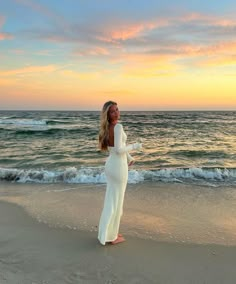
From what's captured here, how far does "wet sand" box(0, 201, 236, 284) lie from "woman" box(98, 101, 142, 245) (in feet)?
0.71

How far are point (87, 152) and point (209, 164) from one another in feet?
18.6

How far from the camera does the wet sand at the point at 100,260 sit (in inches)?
140

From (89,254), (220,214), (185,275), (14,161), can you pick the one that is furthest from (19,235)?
(14,161)

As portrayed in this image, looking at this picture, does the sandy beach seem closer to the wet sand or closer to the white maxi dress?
the wet sand

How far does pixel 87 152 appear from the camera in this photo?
15.3 meters

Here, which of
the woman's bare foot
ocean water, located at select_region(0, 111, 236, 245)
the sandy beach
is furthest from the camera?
ocean water, located at select_region(0, 111, 236, 245)

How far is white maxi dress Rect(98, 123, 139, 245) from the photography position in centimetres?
425

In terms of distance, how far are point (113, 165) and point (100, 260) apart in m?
1.16

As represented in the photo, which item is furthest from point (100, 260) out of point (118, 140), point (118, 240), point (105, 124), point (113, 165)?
point (105, 124)

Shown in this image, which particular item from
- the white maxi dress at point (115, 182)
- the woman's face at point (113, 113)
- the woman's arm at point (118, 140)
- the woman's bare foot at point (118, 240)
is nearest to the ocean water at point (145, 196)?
the woman's bare foot at point (118, 240)

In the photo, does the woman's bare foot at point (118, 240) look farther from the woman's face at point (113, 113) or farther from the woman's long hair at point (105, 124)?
the woman's face at point (113, 113)

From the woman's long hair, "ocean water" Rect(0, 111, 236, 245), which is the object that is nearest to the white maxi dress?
the woman's long hair

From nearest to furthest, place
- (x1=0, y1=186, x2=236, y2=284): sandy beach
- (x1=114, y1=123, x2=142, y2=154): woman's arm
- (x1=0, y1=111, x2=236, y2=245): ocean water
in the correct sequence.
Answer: (x1=0, y1=186, x2=236, y2=284): sandy beach → (x1=114, y1=123, x2=142, y2=154): woman's arm → (x1=0, y1=111, x2=236, y2=245): ocean water

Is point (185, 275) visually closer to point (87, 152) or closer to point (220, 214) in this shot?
point (220, 214)
